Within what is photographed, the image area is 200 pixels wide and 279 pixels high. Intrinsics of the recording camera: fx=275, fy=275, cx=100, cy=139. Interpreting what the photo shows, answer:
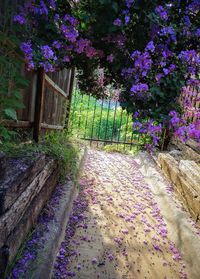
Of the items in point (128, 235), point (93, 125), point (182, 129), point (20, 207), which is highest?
point (182, 129)

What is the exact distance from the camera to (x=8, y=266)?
1.70 meters

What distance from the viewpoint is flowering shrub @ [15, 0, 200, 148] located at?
1.94m

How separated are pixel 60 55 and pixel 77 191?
2.23 m

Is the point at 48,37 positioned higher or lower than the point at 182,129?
higher

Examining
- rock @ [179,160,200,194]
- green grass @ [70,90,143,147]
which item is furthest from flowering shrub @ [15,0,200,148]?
green grass @ [70,90,143,147]

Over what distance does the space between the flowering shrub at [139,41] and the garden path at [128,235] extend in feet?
4.06

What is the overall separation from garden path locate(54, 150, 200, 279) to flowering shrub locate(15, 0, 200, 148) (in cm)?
124

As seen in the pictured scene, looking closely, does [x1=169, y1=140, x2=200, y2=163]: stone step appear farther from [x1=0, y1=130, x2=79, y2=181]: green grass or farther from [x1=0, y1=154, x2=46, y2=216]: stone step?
[x1=0, y1=154, x2=46, y2=216]: stone step

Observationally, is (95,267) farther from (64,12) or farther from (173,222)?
(64,12)

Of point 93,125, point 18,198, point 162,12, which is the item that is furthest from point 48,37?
point 93,125

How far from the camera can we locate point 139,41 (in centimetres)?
214

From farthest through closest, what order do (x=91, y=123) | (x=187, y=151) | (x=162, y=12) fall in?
(x=91, y=123) → (x=187, y=151) → (x=162, y=12)

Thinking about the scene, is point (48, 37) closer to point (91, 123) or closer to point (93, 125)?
point (93, 125)

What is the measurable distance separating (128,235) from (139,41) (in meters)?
2.05
